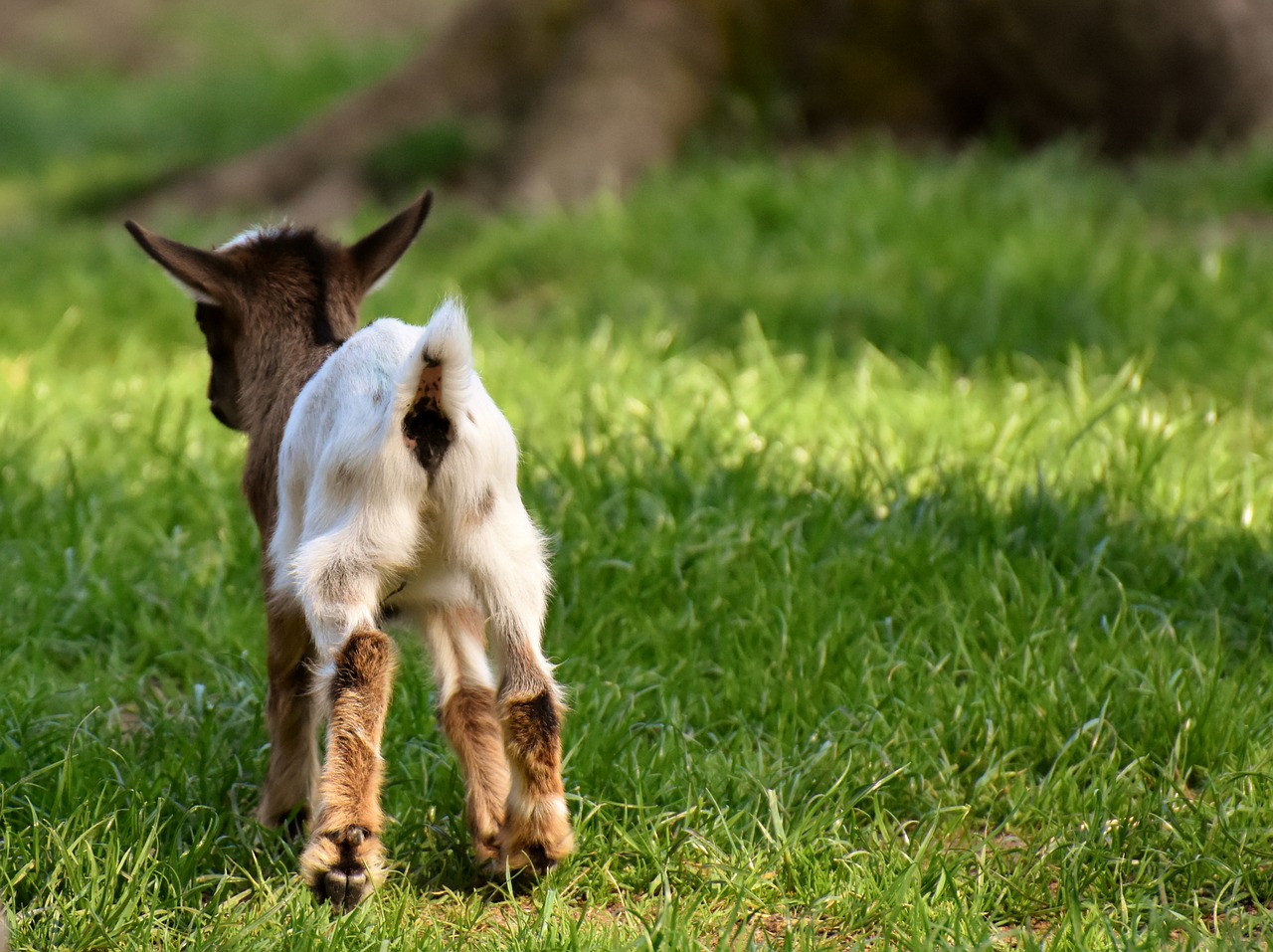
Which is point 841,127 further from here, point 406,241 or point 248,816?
point 248,816

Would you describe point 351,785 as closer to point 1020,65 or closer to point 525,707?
point 525,707

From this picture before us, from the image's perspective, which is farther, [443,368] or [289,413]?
[289,413]

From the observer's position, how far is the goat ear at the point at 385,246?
336 cm

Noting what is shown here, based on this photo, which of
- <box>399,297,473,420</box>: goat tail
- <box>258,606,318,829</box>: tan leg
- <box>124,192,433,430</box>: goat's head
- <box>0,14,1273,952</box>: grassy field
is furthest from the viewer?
<box>124,192,433,430</box>: goat's head

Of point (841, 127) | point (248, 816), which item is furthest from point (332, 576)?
point (841, 127)

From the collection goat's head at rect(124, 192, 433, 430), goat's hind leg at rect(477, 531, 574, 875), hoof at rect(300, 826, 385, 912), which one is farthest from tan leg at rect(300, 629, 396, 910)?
goat's head at rect(124, 192, 433, 430)

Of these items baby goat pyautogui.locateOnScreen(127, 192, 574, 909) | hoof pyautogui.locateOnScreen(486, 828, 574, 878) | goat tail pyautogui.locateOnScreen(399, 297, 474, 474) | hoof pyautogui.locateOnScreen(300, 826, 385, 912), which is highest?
goat tail pyautogui.locateOnScreen(399, 297, 474, 474)

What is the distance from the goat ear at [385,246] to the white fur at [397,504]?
1.63ft

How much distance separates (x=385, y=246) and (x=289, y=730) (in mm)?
1094

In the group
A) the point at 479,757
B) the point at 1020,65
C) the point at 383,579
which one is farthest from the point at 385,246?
the point at 1020,65

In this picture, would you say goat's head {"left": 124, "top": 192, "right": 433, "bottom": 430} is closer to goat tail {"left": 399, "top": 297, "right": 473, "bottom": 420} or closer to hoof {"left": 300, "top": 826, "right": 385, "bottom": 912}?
goat tail {"left": 399, "top": 297, "right": 473, "bottom": 420}

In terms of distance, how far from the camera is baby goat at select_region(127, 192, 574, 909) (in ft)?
8.62

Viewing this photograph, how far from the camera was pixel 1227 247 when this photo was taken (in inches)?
258

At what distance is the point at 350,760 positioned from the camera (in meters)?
2.61
